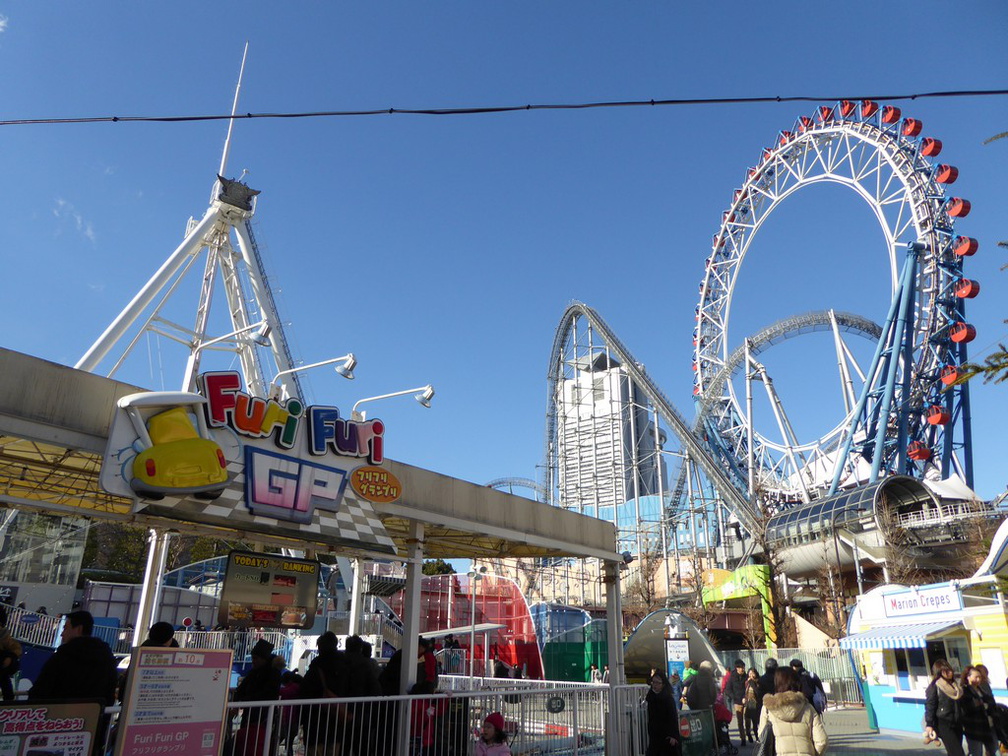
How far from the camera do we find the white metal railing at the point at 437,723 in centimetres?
609

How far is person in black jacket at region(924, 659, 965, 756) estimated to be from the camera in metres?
7.89

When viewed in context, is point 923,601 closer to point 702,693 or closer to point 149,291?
point 702,693

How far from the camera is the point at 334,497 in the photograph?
7832 mm

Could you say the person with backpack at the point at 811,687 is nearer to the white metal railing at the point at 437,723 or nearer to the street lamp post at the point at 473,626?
the white metal railing at the point at 437,723

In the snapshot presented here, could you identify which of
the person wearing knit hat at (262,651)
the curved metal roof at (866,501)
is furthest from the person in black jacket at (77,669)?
the curved metal roof at (866,501)

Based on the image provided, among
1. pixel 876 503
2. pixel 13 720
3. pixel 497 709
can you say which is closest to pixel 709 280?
pixel 876 503

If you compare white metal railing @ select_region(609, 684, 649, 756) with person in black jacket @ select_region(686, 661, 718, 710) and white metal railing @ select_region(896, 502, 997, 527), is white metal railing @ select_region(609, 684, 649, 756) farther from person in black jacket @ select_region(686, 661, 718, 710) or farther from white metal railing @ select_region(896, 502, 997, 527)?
white metal railing @ select_region(896, 502, 997, 527)

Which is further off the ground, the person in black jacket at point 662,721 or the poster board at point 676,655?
the poster board at point 676,655

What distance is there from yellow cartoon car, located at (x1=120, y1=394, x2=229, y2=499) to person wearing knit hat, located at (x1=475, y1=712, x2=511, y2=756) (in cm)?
349

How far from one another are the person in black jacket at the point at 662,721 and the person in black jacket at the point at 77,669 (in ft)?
18.7

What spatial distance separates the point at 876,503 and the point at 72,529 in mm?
33530

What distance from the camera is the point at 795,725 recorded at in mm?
5887

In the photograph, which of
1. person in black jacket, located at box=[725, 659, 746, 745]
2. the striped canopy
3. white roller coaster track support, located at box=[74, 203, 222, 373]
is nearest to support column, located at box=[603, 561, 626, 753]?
person in black jacket, located at box=[725, 659, 746, 745]

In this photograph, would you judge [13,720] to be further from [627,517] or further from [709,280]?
[627,517]
